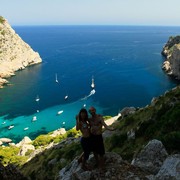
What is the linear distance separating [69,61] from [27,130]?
315ft

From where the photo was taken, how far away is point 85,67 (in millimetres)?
150625

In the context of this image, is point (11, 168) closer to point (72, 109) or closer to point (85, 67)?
point (72, 109)

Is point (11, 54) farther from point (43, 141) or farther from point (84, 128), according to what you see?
point (84, 128)

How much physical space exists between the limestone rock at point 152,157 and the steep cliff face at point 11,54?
126 metres

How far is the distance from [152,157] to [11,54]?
150 meters

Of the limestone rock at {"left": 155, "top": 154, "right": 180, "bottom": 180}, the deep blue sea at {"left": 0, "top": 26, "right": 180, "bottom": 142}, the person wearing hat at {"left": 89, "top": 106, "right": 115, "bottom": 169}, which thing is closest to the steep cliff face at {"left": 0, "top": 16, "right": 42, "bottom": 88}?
the deep blue sea at {"left": 0, "top": 26, "right": 180, "bottom": 142}

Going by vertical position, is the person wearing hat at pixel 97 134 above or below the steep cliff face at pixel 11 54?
above

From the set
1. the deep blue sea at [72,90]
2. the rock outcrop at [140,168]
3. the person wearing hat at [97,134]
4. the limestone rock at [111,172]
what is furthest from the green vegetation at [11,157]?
the person wearing hat at [97,134]

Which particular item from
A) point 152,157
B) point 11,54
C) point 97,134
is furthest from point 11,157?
point 11,54

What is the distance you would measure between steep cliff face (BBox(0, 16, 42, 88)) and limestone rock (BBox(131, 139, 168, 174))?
12645 centimetres

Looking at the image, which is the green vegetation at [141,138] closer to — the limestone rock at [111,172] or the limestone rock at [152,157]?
the limestone rock at [152,157]

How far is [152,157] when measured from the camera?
42.0ft

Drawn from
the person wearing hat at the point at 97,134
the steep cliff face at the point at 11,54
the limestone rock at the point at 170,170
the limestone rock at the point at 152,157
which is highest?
the person wearing hat at the point at 97,134

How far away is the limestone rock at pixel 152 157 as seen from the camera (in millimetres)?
12388
